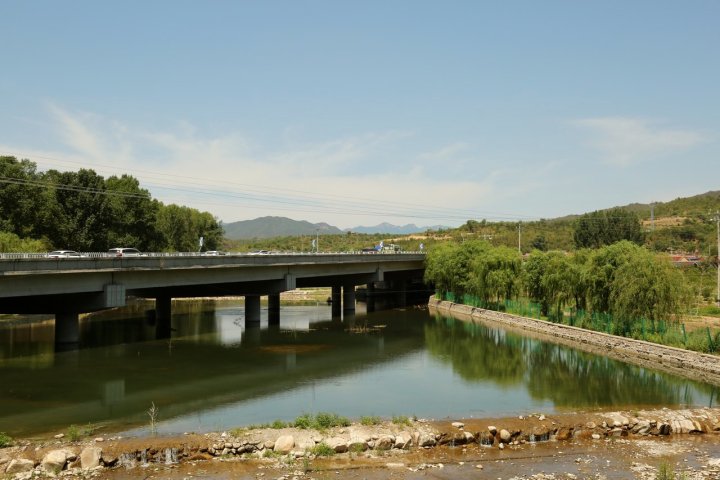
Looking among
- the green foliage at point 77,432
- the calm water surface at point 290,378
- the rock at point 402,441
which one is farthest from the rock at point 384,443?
A: the green foliage at point 77,432

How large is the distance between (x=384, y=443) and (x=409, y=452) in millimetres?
1191

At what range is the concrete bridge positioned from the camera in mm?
47781

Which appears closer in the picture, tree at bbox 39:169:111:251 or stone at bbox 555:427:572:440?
stone at bbox 555:427:572:440

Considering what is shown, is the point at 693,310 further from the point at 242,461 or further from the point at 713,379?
the point at 242,461

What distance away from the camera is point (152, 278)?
5847 cm

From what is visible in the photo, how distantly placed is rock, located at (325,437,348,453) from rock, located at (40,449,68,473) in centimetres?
1102

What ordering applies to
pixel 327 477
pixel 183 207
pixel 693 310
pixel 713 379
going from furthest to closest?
pixel 183 207 → pixel 693 310 → pixel 713 379 → pixel 327 477

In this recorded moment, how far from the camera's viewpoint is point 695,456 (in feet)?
90.2

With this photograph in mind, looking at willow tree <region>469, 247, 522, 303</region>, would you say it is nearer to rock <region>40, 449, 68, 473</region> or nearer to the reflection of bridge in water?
the reflection of bridge in water

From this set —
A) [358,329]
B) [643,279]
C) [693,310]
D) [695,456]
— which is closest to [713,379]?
[643,279]

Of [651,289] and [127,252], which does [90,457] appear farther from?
[127,252]

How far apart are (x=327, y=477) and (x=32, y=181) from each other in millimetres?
90047

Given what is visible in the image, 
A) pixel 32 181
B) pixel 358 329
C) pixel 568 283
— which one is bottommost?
pixel 358 329

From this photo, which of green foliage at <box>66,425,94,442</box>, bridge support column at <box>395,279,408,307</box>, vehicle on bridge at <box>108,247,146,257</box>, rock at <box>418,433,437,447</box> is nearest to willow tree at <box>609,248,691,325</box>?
rock at <box>418,433,437,447</box>
